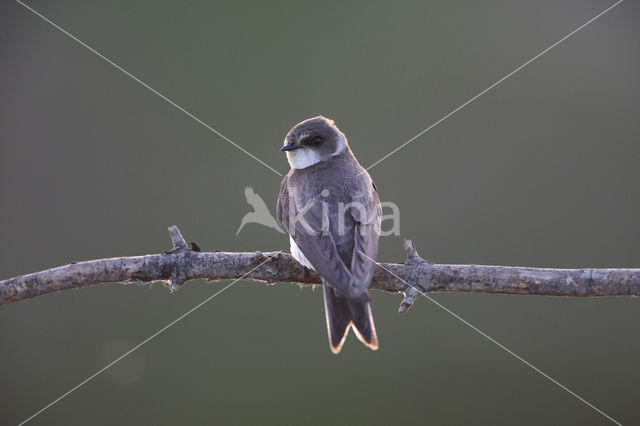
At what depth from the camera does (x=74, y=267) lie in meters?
2.82

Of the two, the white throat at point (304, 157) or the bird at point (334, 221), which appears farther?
the white throat at point (304, 157)

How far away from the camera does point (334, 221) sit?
3.21 meters

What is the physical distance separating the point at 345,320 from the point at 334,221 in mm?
602

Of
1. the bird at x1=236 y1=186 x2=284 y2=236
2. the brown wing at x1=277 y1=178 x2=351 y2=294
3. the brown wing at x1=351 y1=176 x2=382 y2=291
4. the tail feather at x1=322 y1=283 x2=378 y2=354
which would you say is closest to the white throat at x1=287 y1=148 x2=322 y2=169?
the brown wing at x1=277 y1=178 x2=351 y2=294

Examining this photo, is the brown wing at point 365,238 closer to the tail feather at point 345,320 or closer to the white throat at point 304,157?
the tail feather at point 345,320

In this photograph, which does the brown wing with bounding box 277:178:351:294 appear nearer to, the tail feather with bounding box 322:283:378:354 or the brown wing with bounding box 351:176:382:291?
the brown wing with bounding box 351:176:382:291

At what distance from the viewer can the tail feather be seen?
280 centimetres

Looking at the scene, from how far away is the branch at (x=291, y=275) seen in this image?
8.92 feet

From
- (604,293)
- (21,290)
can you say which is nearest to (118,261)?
(21,290)

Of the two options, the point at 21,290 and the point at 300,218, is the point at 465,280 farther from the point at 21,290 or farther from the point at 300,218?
the point at 21,290

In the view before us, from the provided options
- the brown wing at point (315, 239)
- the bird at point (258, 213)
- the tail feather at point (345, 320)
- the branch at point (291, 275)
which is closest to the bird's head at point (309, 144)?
the brown wing at point (315, 239)

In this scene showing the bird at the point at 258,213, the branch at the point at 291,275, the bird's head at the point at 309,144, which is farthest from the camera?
the bird at the point at 258,213

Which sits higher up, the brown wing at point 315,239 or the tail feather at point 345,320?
the brown wing at point 315,239

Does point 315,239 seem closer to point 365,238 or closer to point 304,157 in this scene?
point 365,238
